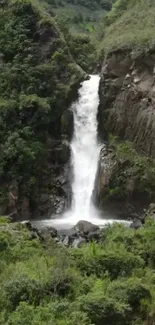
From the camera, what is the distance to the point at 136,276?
15.9m

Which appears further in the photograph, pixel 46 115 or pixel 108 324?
pixel 46 115

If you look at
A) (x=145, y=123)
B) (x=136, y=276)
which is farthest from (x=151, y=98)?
(x=136, y=276)

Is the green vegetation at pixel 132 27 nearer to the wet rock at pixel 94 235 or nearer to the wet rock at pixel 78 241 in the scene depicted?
the wet rock at pixel 94 235

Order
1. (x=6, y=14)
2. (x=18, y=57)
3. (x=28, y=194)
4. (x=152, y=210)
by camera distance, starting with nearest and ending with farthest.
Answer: (x=152, y=210), (x=28, y=194), (x=18, y=57), (x=6, y=14)

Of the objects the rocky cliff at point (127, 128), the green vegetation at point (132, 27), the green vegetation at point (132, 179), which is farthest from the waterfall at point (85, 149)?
the green vegetation at point (132, 27)

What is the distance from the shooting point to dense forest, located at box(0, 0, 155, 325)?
14.5 m

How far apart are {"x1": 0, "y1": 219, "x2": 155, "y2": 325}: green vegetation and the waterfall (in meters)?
14.3

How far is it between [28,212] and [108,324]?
20711 mm

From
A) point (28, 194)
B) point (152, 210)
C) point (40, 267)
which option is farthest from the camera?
point (28, 194)

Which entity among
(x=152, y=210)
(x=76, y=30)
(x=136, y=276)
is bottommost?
(x=136, y=276)

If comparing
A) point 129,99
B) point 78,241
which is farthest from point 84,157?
point 78,241

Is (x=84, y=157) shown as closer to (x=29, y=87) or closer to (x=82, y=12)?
(x=29, y=87)

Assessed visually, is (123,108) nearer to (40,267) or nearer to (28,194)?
(28,194)

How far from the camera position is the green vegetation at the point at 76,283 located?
12.9 metres
